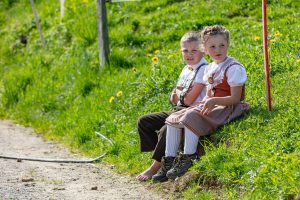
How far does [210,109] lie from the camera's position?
675cm

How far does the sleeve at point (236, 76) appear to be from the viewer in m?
6.68

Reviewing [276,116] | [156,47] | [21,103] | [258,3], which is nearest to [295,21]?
[258,3]

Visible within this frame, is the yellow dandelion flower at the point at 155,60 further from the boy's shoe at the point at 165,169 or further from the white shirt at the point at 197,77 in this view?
the boy's shoe at the point at 165,169

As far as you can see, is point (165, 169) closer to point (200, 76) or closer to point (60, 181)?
point (200, 76)

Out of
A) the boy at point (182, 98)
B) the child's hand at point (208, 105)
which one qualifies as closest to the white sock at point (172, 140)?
the boy at point (182, 98)

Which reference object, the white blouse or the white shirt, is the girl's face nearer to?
the white blouse

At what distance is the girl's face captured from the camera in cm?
687

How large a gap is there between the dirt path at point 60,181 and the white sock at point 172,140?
391 mm

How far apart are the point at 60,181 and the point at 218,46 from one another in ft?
6.52

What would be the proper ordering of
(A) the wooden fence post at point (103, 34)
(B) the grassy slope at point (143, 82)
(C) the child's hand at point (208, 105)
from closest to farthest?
(B) the grassy slope at point (143, 82) < (C) the child's hand at point (208, 105) < (A) the wooden fence post at point (103, 34)

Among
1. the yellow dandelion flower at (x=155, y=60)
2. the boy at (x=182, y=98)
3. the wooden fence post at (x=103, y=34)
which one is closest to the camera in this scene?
the boy at (x=182, y=98)

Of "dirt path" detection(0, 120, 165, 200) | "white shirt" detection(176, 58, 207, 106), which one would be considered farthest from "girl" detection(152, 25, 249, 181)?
"dirt path" detection(0, 120, 165, 200)

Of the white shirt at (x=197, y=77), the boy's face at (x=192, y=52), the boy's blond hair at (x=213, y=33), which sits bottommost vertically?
the white shirt at (x=197, y=77)

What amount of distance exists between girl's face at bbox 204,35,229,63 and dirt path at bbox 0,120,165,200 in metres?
1.34
